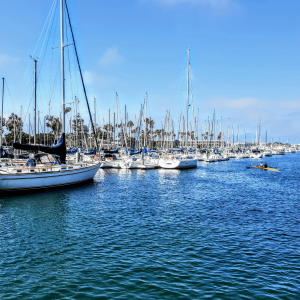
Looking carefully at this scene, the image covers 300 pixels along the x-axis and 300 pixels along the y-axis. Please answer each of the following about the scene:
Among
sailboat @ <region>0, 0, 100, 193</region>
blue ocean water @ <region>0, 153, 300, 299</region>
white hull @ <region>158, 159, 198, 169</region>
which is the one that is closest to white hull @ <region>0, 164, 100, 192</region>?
sailboat @ <region>0, 0, 100, 193</region>

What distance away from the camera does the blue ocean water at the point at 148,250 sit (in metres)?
9.09

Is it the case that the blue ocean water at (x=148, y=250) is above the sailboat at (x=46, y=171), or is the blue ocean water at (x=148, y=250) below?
below

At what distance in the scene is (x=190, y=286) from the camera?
9258mm

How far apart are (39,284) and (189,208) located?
13819 millimetres

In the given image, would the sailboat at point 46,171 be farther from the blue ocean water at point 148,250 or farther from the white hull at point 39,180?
the blue ocean water at point 148,250

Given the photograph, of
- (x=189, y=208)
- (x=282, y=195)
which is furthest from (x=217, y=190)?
(x=189, y=208)

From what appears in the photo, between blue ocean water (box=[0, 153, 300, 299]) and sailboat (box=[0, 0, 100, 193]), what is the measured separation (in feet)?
9.55

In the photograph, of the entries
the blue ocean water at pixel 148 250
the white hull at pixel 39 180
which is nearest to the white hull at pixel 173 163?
the white hull at pixel 39 180

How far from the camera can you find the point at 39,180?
2659 centimetres

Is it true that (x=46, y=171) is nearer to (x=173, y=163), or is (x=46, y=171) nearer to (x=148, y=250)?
(x=148, y=250)

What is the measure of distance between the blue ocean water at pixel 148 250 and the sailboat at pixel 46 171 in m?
2.91

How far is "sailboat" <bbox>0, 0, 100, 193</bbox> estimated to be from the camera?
25291mm

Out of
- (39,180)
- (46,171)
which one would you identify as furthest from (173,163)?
(39,180)

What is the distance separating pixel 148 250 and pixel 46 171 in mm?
18565
